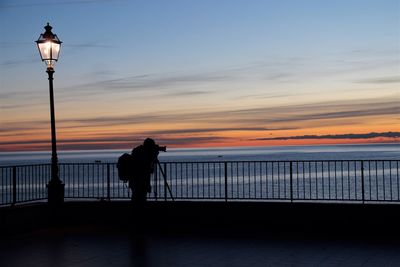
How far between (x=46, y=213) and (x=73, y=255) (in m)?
3.87

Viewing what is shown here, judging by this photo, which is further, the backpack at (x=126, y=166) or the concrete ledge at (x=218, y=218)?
the backpack at (x=126, y=166)

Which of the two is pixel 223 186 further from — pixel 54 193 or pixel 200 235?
pixel 200 235

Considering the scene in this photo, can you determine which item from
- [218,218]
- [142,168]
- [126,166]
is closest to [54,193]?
[126,166]

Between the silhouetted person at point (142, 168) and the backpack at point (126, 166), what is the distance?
6cm

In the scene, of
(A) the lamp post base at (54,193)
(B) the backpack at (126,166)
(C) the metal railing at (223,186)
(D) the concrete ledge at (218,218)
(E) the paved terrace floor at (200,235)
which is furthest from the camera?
(C) the metal railing at (223,186)

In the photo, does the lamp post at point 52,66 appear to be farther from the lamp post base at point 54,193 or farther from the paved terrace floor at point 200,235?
the paved terrace floor at point 200,235

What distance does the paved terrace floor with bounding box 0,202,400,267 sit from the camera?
906cm

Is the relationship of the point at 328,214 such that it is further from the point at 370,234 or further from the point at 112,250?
the point at 112,250

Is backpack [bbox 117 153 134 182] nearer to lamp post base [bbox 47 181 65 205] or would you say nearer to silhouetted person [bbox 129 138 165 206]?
silhouetted person [bbox 129 138 165 206]

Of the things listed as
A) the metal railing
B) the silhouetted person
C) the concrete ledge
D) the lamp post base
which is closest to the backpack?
the silhouetted person

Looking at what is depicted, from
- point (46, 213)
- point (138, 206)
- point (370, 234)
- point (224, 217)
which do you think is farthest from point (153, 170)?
point (370, 234)

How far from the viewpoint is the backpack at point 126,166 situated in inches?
488

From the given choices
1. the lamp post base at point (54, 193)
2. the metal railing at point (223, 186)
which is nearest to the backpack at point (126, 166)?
the metal railing at point (223, 186)

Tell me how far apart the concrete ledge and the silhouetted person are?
0.34 m
